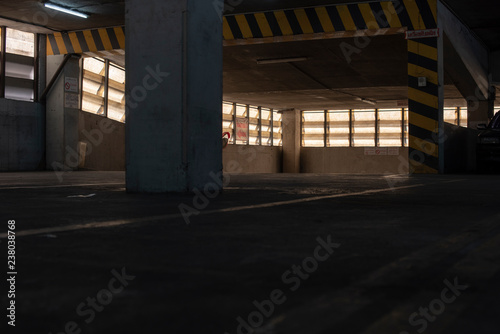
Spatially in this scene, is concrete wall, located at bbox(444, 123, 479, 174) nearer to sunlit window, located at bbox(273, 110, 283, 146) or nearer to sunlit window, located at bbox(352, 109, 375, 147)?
sunlit window, located at bbox(352, 109, 375, 147)

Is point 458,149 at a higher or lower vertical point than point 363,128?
lower

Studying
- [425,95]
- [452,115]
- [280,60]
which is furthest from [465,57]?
[452,115]

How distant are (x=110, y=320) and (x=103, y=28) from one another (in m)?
13.3

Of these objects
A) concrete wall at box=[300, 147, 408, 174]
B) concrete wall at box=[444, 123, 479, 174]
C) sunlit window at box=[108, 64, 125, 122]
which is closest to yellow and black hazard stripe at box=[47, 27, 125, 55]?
sunlit window at box=[108, 64, 125, 122]

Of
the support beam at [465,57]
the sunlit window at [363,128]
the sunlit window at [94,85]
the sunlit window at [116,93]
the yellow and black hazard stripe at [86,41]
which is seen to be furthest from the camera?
the sunlit window at [363,128]

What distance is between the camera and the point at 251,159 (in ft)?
79.6

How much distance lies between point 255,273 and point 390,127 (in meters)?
24.3

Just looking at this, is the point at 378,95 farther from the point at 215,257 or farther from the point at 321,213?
the point at 215,257

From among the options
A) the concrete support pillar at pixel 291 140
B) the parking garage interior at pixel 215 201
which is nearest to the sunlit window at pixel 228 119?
the concrete support pillar at pixel 291 140

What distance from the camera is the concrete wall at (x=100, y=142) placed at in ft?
48.3

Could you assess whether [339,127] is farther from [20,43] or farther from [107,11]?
[20,43]

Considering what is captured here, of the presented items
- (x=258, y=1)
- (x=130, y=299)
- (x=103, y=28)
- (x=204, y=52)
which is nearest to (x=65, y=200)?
(x=204, y=52)

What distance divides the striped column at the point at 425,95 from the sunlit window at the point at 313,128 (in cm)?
1542

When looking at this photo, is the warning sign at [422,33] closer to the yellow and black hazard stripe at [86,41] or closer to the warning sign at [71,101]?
the yellow and black hazard stripe at [86,41]
